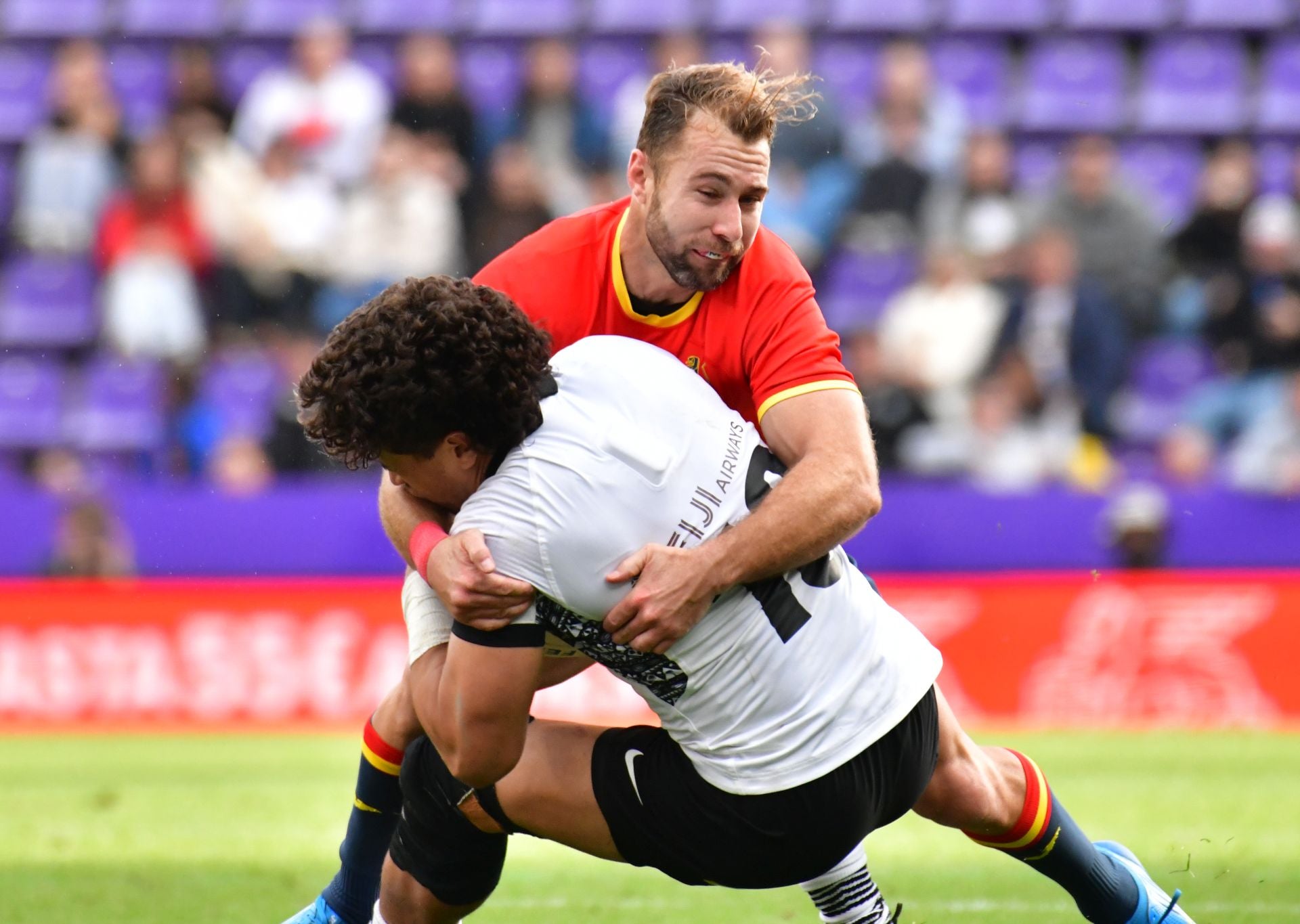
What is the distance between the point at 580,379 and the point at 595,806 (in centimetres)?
89

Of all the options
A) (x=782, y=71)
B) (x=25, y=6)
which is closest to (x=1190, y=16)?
(x=782, y=71)

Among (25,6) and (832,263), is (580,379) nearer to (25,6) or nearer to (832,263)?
(832,263)

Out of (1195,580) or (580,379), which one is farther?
(1195,580)

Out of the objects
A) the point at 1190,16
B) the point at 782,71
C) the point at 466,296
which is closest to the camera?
the point at 466,296

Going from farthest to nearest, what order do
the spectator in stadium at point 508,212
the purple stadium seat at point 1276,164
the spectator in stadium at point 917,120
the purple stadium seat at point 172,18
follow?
1. the purple stadium seat at point 172,18
2. the purple stadium seat at point 1276,164
3. the spectator in stadium at point 917,120
4. the spectator in stadium at point 508,212

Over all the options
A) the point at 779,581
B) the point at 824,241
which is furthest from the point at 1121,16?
the point at 779,581

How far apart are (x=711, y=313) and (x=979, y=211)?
27.5 ft

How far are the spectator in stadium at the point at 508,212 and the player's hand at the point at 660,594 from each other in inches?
341

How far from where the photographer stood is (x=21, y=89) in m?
14.7

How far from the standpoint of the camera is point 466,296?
3521mm

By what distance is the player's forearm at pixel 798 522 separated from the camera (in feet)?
11.6

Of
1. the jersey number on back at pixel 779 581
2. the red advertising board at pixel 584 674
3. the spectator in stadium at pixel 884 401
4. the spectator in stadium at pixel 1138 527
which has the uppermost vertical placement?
the jersey number on back at pixel 779 581

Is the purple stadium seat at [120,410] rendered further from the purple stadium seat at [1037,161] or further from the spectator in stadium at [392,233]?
the purple stadium seat at [1037,161]

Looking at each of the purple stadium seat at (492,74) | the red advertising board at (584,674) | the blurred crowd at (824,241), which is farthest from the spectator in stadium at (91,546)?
the purple stadium seat at (492,74)
